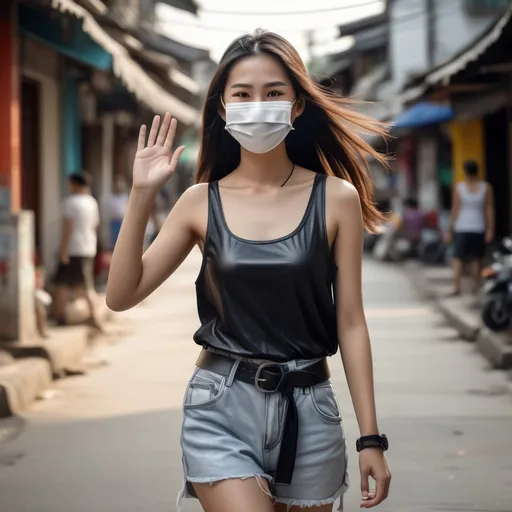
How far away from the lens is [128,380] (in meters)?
10.6

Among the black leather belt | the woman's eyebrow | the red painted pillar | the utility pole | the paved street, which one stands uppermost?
the utility pole

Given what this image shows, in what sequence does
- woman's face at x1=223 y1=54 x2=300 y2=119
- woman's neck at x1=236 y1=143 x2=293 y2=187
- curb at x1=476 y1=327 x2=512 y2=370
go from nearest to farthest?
woman's face at x1=223 y1=54 x2=300 y2=119
woman's neck at x1=236 y1=143 x2=293 y2=187
curb at x1=476 y1=327 x2=512 y2=370

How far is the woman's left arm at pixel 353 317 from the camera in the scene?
3.50 metres

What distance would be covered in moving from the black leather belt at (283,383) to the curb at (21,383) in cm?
550

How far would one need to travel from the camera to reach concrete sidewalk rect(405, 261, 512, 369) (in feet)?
36.6

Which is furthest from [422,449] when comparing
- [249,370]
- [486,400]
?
[249,370]

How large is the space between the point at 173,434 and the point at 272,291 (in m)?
4.79

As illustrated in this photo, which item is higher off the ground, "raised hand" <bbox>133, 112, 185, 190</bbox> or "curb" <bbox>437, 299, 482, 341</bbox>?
"raised hand" <bbox>133, 112, 185, 190</bbox>

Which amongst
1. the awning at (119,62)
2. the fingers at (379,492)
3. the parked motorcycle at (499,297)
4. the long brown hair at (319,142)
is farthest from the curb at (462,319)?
the fingers at (379,492)

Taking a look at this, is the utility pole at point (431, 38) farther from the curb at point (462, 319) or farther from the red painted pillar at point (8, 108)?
the red painted pillar at point (8, 108)

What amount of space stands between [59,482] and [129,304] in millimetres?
3439

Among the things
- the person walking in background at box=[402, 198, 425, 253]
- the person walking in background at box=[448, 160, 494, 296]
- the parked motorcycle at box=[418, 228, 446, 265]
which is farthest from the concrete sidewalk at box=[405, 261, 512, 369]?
the person walking in background at box=[402, 198, 425, 253]

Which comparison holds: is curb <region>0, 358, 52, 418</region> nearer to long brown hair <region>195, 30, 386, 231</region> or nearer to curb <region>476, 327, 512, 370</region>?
curb <region>476, 327, 512, 370</region>

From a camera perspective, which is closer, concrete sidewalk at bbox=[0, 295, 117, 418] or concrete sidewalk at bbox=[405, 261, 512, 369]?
concrete sidewalk at bbox=[0, 295, 117, 418]
